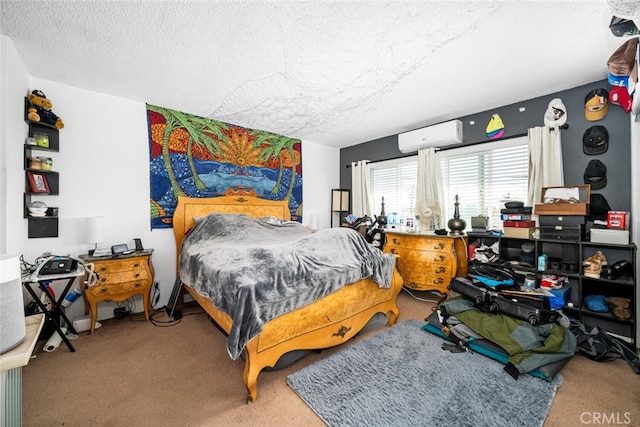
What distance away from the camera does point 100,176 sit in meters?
2.91

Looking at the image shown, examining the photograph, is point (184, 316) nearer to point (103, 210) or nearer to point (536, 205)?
point (103, 210)

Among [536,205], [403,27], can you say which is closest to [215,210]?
[403,27]

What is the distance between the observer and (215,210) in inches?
144

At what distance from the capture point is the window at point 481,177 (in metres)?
3.25

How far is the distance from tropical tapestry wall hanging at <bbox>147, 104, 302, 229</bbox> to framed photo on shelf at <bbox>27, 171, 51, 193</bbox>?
0.92 meters

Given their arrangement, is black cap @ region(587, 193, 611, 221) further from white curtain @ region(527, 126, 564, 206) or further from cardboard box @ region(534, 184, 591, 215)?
white curtain @ region(527, 126, 564, 206)

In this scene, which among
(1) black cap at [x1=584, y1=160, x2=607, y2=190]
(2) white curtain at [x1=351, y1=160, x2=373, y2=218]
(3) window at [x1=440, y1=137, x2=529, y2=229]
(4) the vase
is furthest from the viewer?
(2) white curtain at [x1=351, y1=160, x2=373, y2=218]

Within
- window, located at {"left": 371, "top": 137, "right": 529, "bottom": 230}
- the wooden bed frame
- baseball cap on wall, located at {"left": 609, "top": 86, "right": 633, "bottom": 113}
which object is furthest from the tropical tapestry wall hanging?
baseball cap on wall, located at {"left": 609, "top": 86, "right": 633, "bottom": 113}

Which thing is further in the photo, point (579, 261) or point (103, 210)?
point (103, 210)

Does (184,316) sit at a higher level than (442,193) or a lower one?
lower

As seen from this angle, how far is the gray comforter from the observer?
159 centimetres

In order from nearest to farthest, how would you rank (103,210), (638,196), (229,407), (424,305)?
(229,407), (638,196), (103,210), (424,305)

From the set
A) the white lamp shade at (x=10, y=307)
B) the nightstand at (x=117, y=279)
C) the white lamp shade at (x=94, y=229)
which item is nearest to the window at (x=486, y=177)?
the nightstand at (x=117, y=279)

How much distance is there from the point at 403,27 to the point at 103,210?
353 cm
